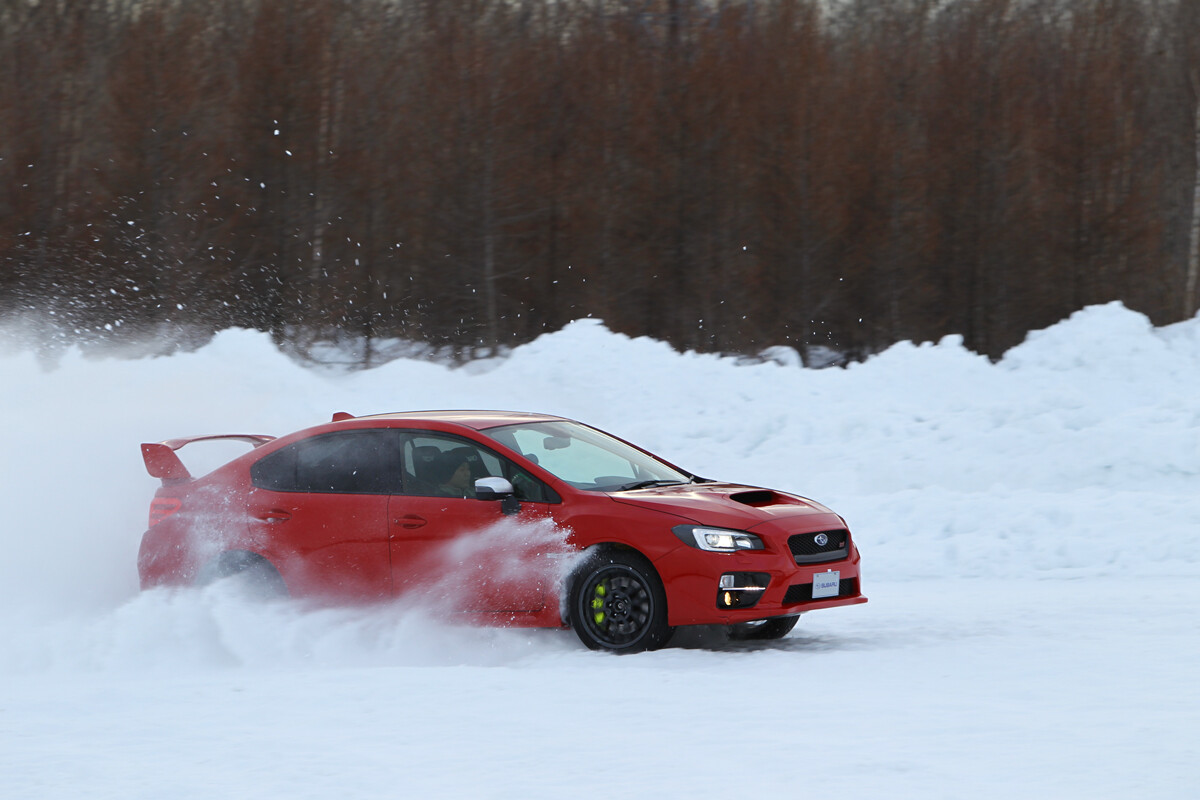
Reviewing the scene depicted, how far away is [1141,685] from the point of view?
672 cm

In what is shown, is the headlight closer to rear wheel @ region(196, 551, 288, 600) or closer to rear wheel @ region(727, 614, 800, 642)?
rear wheel @ region(727, 614, 800, 642)

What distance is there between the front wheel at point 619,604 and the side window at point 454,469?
21.2 inches

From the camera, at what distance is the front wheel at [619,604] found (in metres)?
7.73

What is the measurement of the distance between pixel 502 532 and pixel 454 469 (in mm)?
570

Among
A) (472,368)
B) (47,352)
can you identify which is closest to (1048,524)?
(472,368)

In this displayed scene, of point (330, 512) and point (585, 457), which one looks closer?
point (330, 512)

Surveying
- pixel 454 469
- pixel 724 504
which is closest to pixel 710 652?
pixel 724 504

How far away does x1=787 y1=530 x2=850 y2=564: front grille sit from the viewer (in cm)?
785

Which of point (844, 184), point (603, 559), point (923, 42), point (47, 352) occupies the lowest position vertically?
point (603, 559)

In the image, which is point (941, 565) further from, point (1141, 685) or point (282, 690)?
point (282, 690)

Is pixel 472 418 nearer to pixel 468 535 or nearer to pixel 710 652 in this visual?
pixel 468 535

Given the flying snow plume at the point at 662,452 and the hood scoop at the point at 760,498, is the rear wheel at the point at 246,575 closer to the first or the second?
the flying snow plume at the point at 662,452

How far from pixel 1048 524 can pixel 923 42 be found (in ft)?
49.6

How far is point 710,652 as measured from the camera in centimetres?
794
